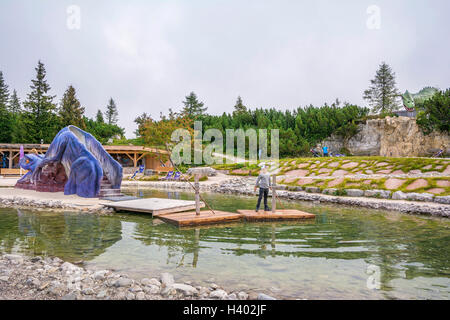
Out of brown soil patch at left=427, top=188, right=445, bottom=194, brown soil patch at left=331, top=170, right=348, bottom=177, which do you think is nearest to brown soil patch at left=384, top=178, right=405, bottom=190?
brown soil patch at left=427, top=188, right=445, bottom=194

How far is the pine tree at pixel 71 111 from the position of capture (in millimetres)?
42787

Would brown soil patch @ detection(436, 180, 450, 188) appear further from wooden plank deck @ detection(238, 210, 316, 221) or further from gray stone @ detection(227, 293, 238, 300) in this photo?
gray stone @ detection(227, 293, 238, 300)

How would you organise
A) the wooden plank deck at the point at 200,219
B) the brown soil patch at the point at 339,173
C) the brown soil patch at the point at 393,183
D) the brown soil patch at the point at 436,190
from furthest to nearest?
the brown soil patch at the point at 339,173 → the brown soil patch at the point at 393,183 → the brown soil patch at the point at 436,190 → the wooden plank deck at the point at 200,219

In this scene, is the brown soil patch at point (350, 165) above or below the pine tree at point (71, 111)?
below

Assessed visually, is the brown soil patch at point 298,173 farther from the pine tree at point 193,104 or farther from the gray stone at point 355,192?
the pine tree at point 193,104

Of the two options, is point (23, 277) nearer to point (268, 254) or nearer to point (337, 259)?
point (268, 254)

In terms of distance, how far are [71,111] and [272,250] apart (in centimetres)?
4721

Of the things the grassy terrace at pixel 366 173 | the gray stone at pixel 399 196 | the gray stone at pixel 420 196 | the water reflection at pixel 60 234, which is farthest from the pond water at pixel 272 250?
the grassy terrace at pixel 366 173

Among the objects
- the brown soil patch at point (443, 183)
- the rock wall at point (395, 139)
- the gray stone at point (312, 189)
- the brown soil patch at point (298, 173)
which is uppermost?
the rock wall at point (395, 139)

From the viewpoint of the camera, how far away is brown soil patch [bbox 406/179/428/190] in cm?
1215

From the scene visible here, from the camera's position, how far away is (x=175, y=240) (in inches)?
249

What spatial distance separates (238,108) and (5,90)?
42.1 m

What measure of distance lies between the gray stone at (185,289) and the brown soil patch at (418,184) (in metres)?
11.7
